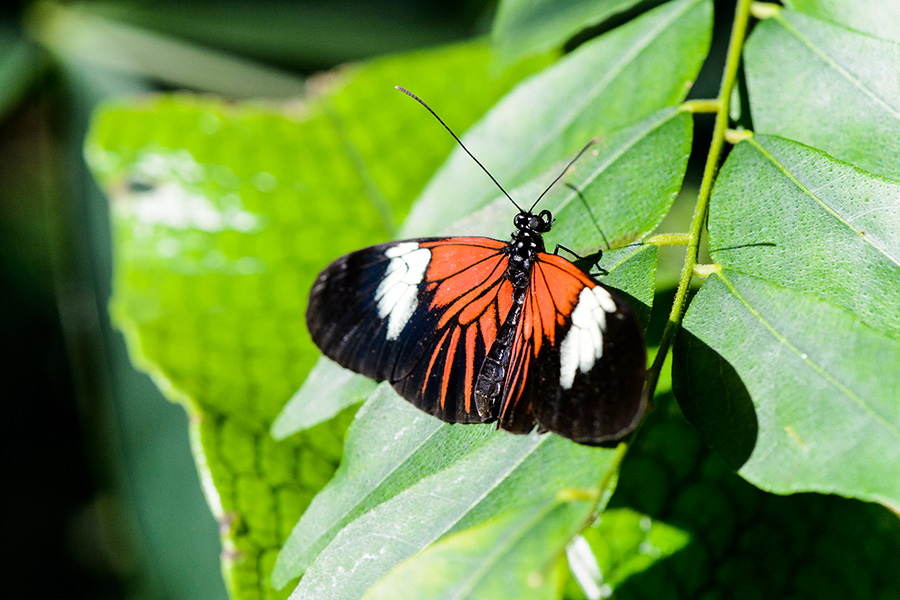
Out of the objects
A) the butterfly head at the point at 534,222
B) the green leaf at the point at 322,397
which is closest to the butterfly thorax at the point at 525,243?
the butterfly head at the point at 534,222

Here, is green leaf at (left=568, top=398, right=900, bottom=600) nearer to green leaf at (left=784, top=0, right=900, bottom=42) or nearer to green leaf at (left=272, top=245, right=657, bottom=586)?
green leaf at (left=272, top=245, right=657, bottom=586)

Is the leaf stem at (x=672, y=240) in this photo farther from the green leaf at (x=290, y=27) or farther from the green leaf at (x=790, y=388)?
the green leaf at (x=290, y=27)

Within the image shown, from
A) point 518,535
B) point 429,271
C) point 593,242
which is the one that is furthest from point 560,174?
point 518,535

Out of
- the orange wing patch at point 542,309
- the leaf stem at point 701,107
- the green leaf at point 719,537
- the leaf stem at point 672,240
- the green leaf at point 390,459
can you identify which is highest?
the leaf stem at point 701,107

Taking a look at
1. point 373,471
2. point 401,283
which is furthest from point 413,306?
point 373,471

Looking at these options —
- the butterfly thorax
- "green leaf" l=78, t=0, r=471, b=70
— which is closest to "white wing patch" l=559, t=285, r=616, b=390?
the butterfly thorax

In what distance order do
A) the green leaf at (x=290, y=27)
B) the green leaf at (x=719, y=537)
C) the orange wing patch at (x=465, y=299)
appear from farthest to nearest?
the green leaf at (x=290, y=27)
the green leaf at (x=719, y=537)
the orange wing patch at (x=465, y=299)
